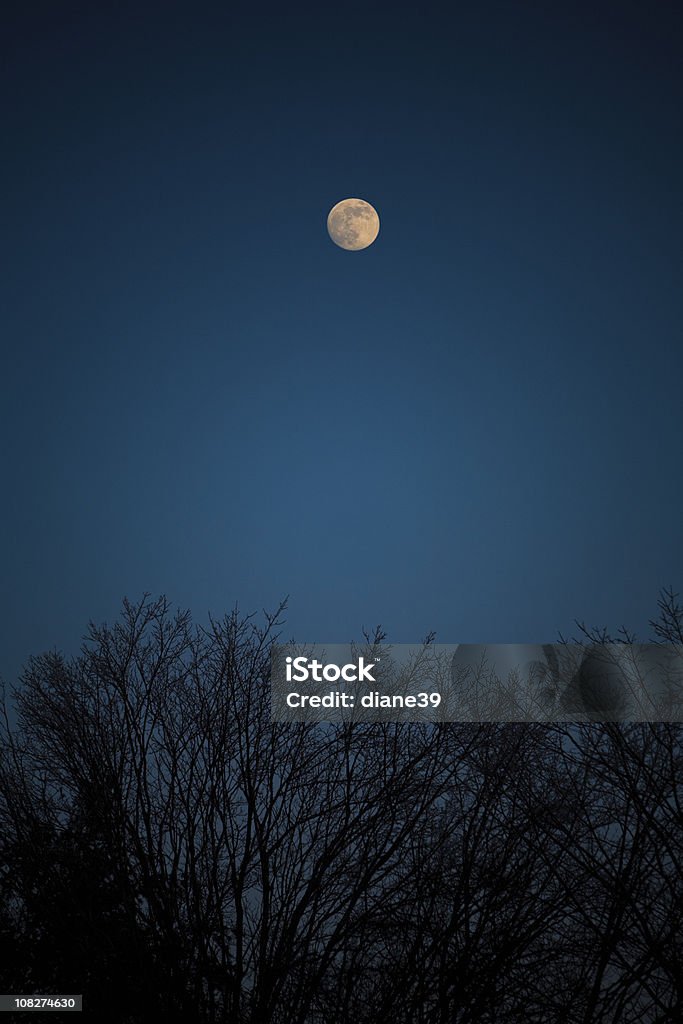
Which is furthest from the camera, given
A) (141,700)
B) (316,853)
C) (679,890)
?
(141,700)

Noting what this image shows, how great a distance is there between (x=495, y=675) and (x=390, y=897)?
2878mm

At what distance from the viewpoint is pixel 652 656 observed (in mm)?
10328

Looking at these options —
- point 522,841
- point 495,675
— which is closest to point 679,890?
point 522,841

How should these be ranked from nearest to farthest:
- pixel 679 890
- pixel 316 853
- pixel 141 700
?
1. pixel 679 890
2. pixel 316 853
3. pixel 141 700

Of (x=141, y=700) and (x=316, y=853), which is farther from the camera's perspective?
(x=141, y=700)

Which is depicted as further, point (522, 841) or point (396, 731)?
point (396, 731)

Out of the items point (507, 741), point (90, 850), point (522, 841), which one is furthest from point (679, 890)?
point (90, 850)

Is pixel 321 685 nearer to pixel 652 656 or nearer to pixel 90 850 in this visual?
pixel 90 850

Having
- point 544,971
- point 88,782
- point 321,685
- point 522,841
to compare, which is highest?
point 321,685

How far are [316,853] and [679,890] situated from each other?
406cm

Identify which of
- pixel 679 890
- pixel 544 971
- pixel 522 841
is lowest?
pixel 544 971

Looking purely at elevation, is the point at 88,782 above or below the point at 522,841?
above

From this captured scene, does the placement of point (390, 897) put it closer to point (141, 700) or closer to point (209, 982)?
point (209, 982)

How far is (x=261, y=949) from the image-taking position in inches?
381
